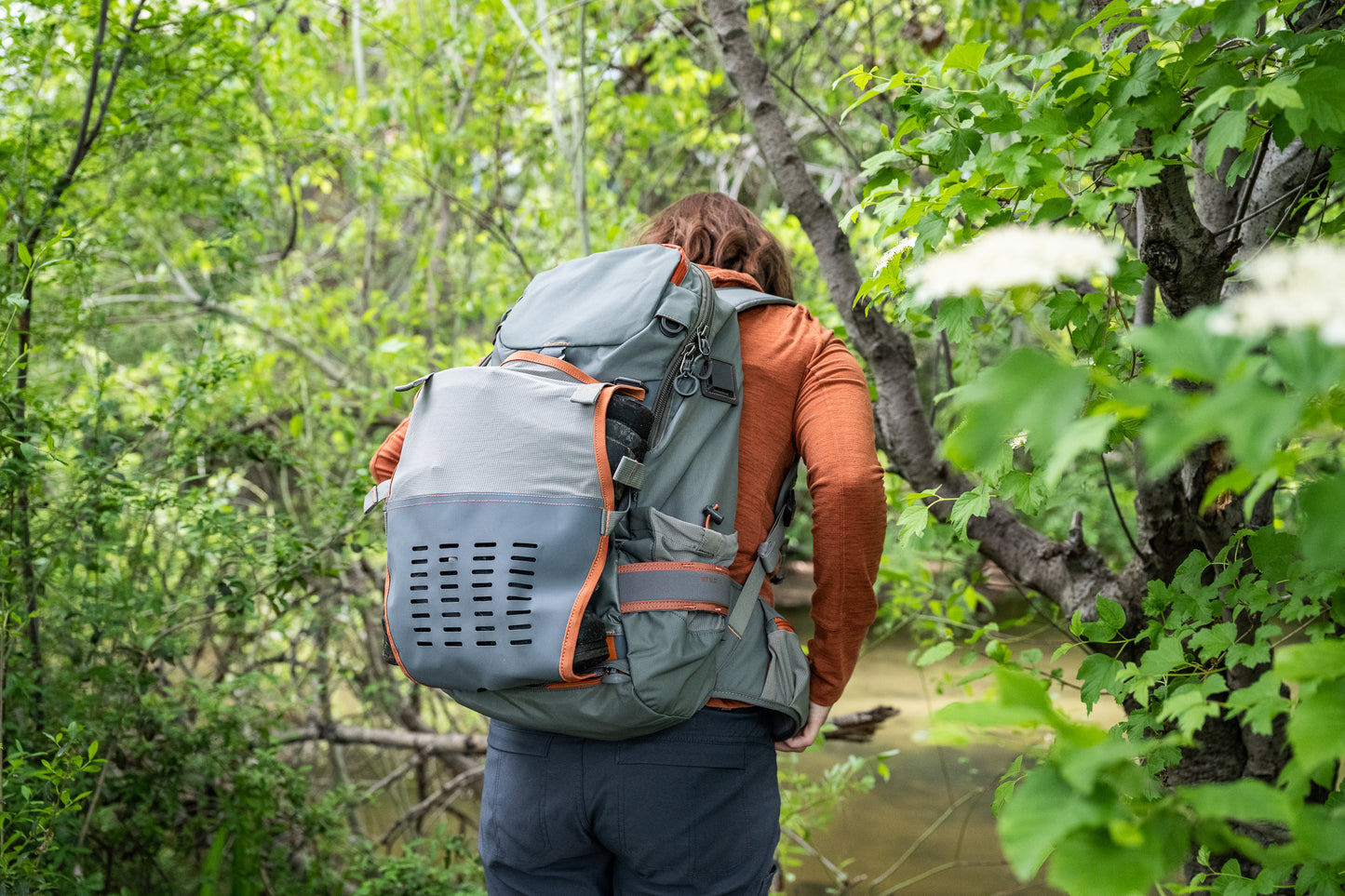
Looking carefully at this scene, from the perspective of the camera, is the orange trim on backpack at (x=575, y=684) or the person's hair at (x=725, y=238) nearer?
the orange trim on backpack at (x=575, y=684)

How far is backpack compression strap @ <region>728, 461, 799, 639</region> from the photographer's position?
133 centimetres

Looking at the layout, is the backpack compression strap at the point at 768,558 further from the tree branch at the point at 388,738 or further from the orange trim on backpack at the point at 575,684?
the tree branch at the point at 388,738

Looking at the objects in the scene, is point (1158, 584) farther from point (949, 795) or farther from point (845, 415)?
point (949, 795)

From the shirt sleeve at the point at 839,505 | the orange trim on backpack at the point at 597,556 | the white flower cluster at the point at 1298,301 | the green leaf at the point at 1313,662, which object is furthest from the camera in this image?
the shirt sleeve at the point at 839,505

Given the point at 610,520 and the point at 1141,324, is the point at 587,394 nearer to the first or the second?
the point at 610,520

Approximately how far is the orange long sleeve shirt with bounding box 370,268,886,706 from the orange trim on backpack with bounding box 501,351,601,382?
0.27 meters

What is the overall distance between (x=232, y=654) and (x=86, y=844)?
0.95 meters

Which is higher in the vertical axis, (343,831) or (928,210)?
(928,210)

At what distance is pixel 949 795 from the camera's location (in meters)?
3.96

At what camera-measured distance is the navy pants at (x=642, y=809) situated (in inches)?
49.3

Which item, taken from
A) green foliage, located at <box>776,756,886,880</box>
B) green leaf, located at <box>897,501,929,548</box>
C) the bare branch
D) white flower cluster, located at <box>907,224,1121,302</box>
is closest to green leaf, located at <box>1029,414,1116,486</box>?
white flower cluster, located at <box>907,224,1121,302</box>

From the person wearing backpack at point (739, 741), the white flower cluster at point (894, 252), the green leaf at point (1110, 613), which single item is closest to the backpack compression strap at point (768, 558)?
the person wearing backpack at point (739, 741)

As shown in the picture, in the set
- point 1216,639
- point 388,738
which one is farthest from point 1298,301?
point 388,738

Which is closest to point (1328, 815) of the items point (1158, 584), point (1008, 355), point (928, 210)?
point (1008, 355)
